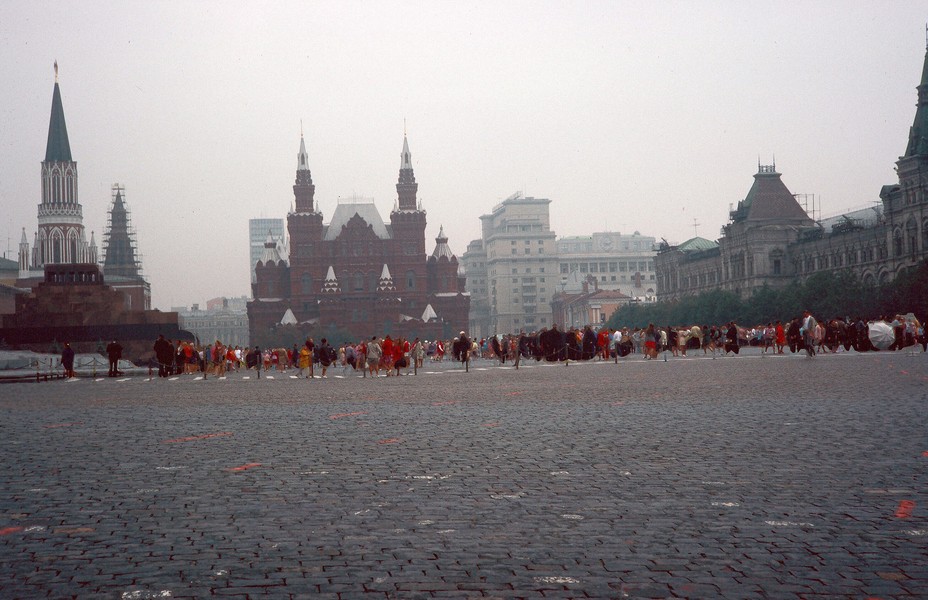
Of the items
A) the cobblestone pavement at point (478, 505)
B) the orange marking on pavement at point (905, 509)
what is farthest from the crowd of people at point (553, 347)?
the orange marking on pavement at point (905, 509)

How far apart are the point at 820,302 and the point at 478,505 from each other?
7681 cm

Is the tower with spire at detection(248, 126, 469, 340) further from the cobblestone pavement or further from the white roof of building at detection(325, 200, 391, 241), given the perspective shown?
the cobblestone pavement

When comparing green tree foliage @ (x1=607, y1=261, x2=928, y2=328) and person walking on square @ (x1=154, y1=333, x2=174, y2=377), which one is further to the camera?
green tree foliage @ (x1=607, y1=261, x2=928, y2=328)

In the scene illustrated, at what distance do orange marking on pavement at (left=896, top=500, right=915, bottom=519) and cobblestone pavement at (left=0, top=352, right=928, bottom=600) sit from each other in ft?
0.11

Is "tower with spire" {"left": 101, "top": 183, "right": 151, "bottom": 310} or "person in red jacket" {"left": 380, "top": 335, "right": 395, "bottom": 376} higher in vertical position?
"tower with spire" {"left": 101, "top": 183, "right": 151, "bottom": 310}

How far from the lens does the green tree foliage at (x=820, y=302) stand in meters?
70.5

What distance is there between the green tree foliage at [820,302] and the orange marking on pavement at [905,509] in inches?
2273

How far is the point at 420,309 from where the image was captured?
146m

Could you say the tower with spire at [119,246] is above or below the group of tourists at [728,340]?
above

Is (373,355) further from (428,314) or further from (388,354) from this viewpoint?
(428,314)

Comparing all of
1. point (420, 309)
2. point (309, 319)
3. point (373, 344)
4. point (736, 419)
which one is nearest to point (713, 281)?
point (420, 309)

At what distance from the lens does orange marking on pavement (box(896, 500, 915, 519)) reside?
8.04 meters

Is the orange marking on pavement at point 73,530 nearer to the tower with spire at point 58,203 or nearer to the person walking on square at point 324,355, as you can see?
the person walking on square at point 324,355

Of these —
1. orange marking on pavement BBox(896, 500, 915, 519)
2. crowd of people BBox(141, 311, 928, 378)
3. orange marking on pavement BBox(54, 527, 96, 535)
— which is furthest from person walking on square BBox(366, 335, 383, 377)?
orange marking on pavement BBox(896, 500, 915, 519)
